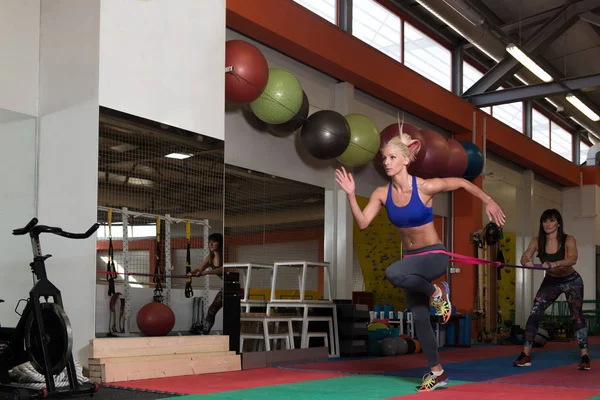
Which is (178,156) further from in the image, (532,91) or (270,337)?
(532,91)

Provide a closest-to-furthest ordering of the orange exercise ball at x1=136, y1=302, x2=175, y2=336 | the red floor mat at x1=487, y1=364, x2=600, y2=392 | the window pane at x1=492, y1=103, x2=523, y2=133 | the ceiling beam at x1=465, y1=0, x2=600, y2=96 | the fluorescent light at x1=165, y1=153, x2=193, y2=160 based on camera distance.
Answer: the red floor mat at x1=487, y1=364, x2=600, y2=392, the orange exercise ball at x1=136, y1=302, x2=175, y2=336, the fluorescent light at x1=165, y1=153, x2=193, y2=160, the ceiling beam at x1=465, y1=0, x2=600, y2=96, the window pane at x1=492, y1=103, x2=523, y2=133

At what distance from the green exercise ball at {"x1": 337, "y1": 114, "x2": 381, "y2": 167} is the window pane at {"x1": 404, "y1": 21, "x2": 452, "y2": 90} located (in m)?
3.21

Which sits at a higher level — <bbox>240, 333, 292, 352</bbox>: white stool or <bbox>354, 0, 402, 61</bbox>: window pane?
<bbox>354, 0, 402, 61</bbox>: window pane

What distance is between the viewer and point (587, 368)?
250 inches

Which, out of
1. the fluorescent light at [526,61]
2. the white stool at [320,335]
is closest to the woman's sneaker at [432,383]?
the white stool at [320,335]

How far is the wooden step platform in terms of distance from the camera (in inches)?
193

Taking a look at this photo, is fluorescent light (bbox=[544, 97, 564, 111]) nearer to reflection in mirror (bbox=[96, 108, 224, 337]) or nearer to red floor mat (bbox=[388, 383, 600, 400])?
reflection in mirror (bbox=[96, 108, 224, 337])

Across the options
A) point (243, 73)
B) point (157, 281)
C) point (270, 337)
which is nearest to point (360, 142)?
point (243, 73)

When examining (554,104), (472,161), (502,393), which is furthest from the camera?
(554,104)

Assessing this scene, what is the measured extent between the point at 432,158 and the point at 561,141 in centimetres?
999

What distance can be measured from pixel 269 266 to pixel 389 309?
11.1 feet

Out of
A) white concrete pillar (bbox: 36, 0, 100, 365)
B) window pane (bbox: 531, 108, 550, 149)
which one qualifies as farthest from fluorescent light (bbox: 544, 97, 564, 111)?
white concrete pillar (bbox: 36, 0, 100, 365)

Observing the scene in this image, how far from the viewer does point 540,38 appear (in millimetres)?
11633

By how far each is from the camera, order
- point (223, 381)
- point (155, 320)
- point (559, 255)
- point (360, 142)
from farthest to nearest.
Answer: point (360, 142), point (559, 255), point (155, 320), point (223, 381)
